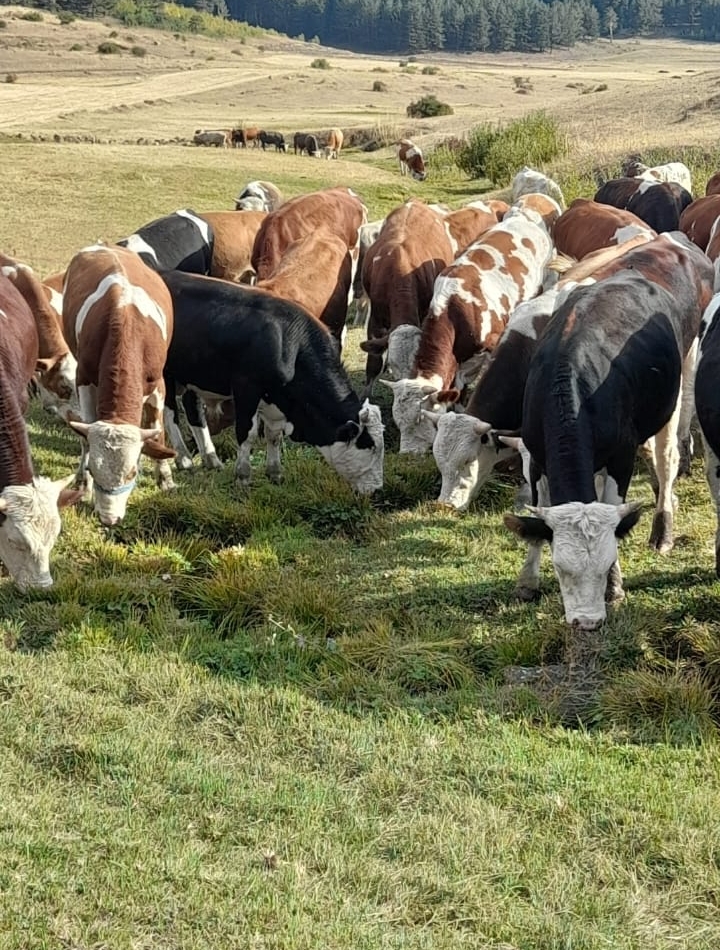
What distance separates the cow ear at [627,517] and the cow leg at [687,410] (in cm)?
235

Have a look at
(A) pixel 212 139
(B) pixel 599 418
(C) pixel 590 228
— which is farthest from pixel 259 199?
(A) pixel 212 139

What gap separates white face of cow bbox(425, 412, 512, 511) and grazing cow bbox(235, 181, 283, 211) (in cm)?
1172

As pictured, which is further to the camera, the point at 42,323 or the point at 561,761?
the point at 42,323

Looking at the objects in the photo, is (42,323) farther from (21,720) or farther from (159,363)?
(21,720)

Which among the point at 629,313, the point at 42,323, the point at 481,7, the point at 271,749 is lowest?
the point at 271,749

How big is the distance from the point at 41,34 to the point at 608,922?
344ft

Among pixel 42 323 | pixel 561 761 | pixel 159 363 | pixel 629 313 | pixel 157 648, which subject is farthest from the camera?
pixel 42 323

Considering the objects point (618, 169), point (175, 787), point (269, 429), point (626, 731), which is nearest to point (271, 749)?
point (175, 787)

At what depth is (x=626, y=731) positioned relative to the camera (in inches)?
200

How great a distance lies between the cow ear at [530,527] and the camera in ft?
18.6

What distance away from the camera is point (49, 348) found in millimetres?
10219

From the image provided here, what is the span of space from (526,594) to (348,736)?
2.13 metres

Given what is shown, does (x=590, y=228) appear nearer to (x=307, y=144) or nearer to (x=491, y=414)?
(x=491, y=414)

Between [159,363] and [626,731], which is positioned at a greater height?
[159,363]
